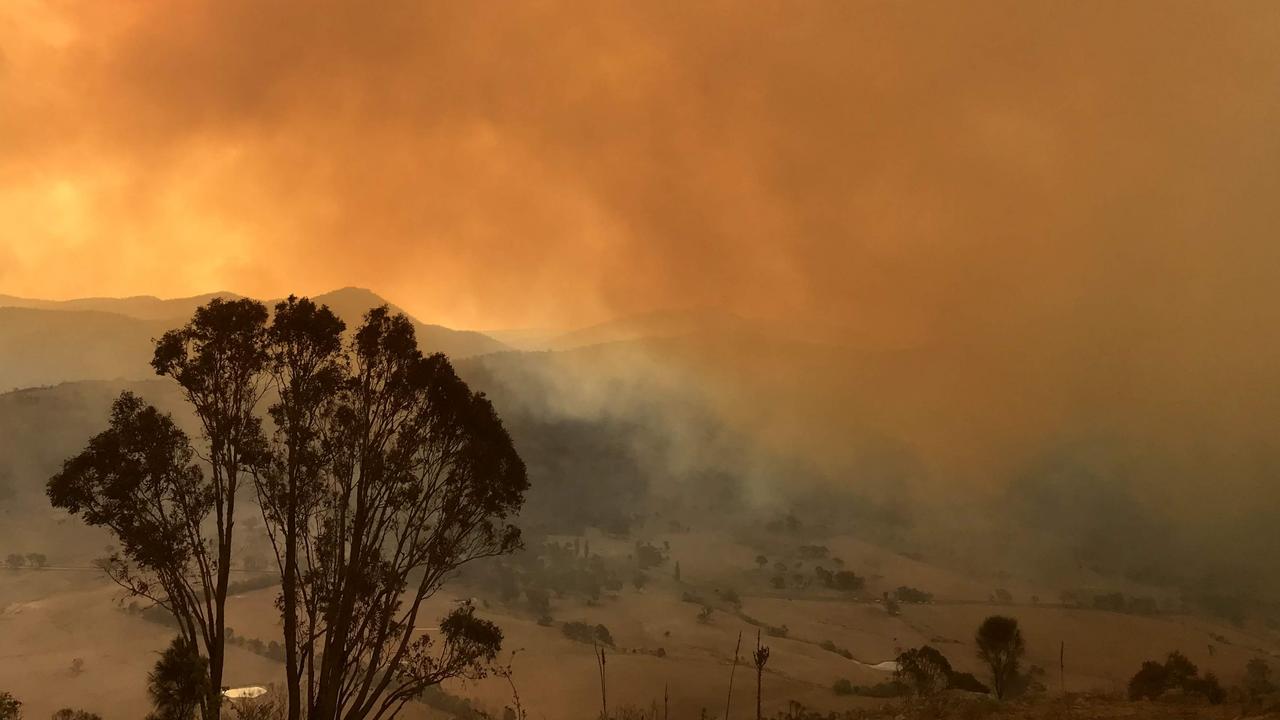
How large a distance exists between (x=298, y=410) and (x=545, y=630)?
93.7 meters

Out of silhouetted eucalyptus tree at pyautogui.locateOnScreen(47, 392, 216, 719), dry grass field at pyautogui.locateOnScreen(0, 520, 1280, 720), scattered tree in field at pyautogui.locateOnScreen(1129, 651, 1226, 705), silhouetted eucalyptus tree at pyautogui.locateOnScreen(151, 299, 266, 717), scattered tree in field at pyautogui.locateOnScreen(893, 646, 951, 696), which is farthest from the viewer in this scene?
dry grass field at pyautogui.locateOnScreen(0, 520, 1280, 720)

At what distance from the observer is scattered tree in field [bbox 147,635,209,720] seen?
23.2 m

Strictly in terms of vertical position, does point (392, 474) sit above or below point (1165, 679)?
above

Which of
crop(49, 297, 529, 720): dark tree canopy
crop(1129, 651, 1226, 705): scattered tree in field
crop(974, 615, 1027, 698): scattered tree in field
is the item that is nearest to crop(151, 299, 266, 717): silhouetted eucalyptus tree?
crop(49, 297, 529, 720): dark tree canopy

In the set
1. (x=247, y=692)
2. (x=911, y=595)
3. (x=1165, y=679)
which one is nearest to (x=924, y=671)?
(x=1165, y=679)

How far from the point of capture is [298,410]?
79.4ft

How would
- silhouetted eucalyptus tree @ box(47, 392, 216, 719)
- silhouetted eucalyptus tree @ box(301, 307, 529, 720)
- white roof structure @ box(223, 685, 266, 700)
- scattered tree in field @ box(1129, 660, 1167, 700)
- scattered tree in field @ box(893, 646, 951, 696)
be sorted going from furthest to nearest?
white roof structure @ box(223, 685, 266, 700) < scattered tree in field @ box(893, 646, 951, 696) < scattered tree in field @ box(1129, 660, 1167, 700) < silhouetted eucalyptus tree @ box(301, 307, 529, 720) < silhouetted eucalyptus tree @ box(47, 392, 216, 719)

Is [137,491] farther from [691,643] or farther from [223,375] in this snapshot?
[691,643]

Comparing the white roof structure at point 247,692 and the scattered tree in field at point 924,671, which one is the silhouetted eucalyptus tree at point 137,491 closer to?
the white roof structure at point 247,692

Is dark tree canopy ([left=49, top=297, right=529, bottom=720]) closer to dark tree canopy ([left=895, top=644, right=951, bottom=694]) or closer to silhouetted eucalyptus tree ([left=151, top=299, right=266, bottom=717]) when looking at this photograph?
silhouetted eucalyptus tree ([left=151, top=299, right=266, bottom=717])

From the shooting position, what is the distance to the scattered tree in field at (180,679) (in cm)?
2322

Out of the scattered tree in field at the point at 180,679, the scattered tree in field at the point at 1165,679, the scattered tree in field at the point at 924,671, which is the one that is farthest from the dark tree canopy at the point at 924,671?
the scattered tree in field at the point at 180,679

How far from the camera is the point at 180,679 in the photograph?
2414cm

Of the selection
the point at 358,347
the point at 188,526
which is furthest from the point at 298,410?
the point at 188,526
